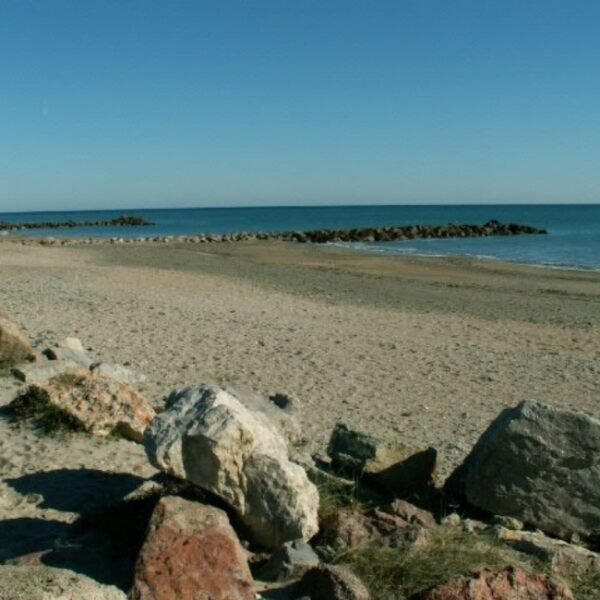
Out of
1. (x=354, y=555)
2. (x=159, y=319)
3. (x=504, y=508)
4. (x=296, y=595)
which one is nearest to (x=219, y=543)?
(x=296, y=595)

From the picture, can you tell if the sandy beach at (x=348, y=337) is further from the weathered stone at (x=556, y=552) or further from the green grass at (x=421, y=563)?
the green grass at (x=421, y=563)

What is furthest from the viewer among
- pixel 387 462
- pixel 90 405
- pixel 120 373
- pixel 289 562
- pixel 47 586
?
pixel 120 373

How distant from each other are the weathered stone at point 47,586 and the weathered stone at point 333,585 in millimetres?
1004

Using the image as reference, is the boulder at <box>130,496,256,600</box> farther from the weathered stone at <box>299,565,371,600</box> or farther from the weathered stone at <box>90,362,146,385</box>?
the weathered stone at <box>90,362,146,385</box>

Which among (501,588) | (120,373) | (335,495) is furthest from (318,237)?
(501,588)

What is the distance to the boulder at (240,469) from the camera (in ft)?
15.3

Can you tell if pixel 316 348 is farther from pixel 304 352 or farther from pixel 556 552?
pixel 556 552

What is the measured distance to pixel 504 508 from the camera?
5641 mm

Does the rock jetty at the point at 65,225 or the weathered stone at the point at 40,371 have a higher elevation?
the weathered stone at the point at 40,371

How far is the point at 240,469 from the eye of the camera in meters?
4.72

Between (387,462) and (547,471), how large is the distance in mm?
1242

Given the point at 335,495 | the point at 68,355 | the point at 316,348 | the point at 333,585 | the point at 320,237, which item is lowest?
the point at 320,237

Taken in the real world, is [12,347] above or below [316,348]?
above

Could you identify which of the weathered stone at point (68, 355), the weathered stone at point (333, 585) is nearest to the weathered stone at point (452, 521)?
the weathered stone at point (333, 585)
